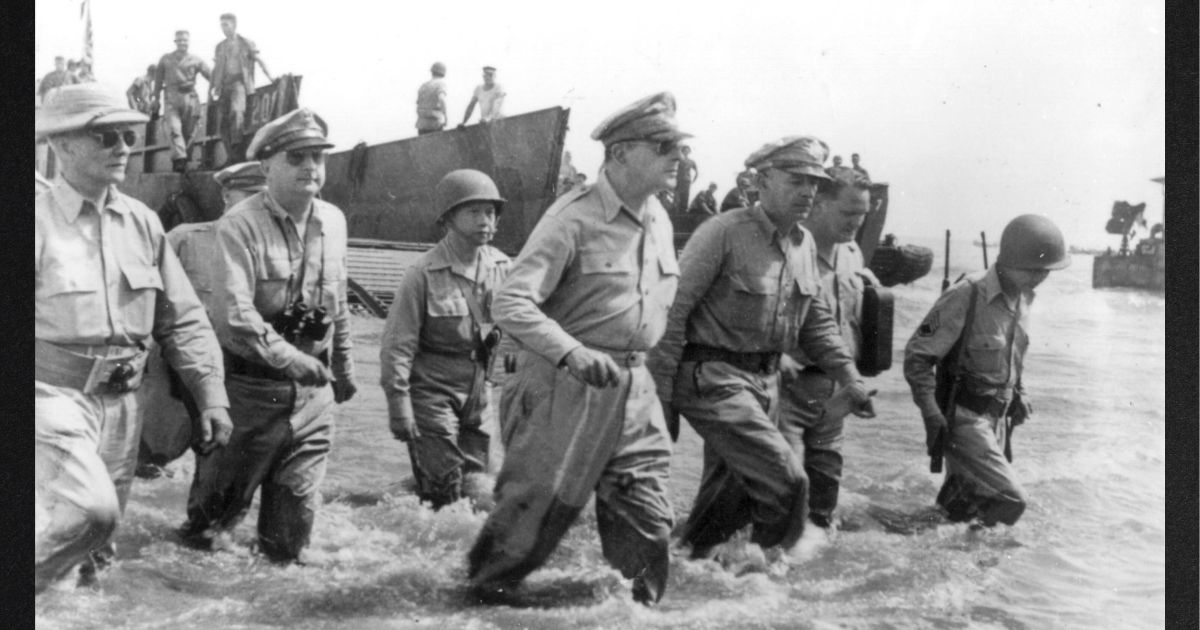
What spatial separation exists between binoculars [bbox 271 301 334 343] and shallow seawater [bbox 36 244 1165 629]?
40 centimetres

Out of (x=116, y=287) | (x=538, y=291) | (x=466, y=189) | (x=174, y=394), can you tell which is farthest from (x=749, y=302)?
(x=116, y=287)

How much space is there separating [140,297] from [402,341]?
113 cm

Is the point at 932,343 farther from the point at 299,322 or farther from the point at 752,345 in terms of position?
the point at 299,322

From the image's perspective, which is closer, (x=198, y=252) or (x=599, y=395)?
(x=599, y=395)

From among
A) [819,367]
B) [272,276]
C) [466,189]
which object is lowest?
[819,367]

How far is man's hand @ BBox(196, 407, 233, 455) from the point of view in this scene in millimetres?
4777

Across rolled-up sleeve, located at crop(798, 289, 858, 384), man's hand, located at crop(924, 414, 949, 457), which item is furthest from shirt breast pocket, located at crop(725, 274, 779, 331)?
man's hand, located at crop(924, 414, 949, 457)

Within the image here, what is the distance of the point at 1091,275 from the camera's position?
609cm

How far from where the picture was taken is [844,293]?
599 cm

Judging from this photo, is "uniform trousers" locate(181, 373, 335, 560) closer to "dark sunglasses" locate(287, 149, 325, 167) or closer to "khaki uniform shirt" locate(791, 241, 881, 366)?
"dark sunglasses" locate(287, 149, 325, 167)

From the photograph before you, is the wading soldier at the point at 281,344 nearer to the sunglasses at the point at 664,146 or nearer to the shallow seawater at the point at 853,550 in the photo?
the shallow seawater at the point at 853,550

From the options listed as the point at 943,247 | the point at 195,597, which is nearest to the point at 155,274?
the point at 195,597
